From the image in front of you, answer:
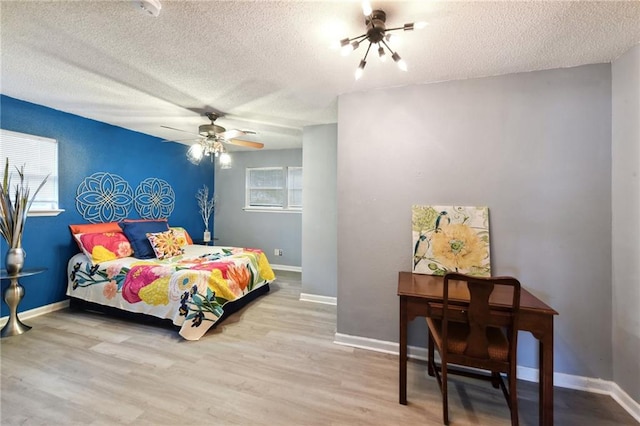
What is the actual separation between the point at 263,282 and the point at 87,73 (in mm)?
2923

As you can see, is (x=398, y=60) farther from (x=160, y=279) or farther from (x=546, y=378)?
(x=160, y=279)

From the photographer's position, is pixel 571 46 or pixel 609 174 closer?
pixel 571 46

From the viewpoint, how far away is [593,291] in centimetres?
196

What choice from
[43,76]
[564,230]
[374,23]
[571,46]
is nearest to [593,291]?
[564,230]

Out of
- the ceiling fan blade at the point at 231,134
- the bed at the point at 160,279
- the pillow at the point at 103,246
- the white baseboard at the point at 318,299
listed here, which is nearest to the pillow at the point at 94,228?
the bed at the point at 160,279

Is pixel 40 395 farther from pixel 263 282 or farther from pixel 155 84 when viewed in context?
pixel 155 84

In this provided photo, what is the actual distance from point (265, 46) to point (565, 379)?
129 inches

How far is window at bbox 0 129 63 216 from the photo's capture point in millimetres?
2770

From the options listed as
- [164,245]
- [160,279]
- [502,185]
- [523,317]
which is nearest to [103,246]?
[164,245]

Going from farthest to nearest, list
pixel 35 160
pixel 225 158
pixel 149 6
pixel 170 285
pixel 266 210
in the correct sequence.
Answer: pixel 266 210 → pixel 225 158 → pixel 35 160 → pixel 170 285 → pixel 149 6

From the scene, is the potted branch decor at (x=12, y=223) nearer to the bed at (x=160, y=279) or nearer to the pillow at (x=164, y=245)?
the bed at (x=160, y=279)

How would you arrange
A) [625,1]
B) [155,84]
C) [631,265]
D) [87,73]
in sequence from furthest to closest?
[155,84], [87,73], [631,265], [625,1]

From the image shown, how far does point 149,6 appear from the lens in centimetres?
139

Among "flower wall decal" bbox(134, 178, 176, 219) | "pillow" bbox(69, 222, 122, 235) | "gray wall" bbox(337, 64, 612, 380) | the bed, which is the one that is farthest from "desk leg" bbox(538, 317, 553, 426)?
"flower wall decal" bbox(134, 178, 176, 219)
